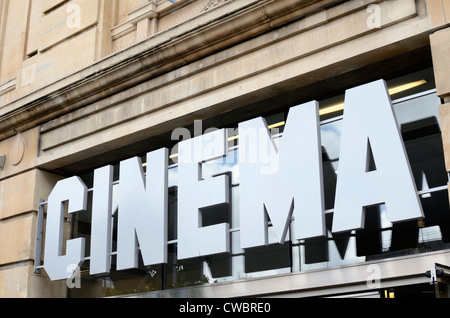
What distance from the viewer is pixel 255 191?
11172 millimetres

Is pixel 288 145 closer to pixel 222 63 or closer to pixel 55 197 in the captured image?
pixel 222 63

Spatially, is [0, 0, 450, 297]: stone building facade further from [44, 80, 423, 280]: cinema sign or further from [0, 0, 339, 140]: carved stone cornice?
[44, 80, 423, 280]: cinema sign

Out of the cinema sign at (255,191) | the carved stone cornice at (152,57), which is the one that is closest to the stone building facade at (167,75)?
the carved stone cornice at (152,57)

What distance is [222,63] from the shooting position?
1193cm

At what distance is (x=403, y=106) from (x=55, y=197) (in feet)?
23.8

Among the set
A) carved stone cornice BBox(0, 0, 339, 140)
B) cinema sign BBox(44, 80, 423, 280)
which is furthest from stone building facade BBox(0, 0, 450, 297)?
cinema sign BBox(44, 80, 423, 280)

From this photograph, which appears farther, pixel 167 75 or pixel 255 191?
pixel 167 75

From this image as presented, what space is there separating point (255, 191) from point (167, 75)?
293 cm

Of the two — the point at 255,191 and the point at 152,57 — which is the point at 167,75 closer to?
the point at 152,57

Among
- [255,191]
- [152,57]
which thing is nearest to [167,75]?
[152,57]

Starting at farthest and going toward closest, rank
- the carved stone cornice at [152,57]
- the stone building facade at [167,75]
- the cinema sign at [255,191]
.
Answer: the carved stone cornice at [152,57] → the stone building facade at [167,75] → the cinema sign at [255,191]

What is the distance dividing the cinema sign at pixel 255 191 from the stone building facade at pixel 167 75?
0.53m

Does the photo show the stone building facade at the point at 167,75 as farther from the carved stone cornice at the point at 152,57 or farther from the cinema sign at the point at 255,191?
the cinema sign at the point at 255,191

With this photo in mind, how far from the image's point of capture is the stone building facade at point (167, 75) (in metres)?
10.1
